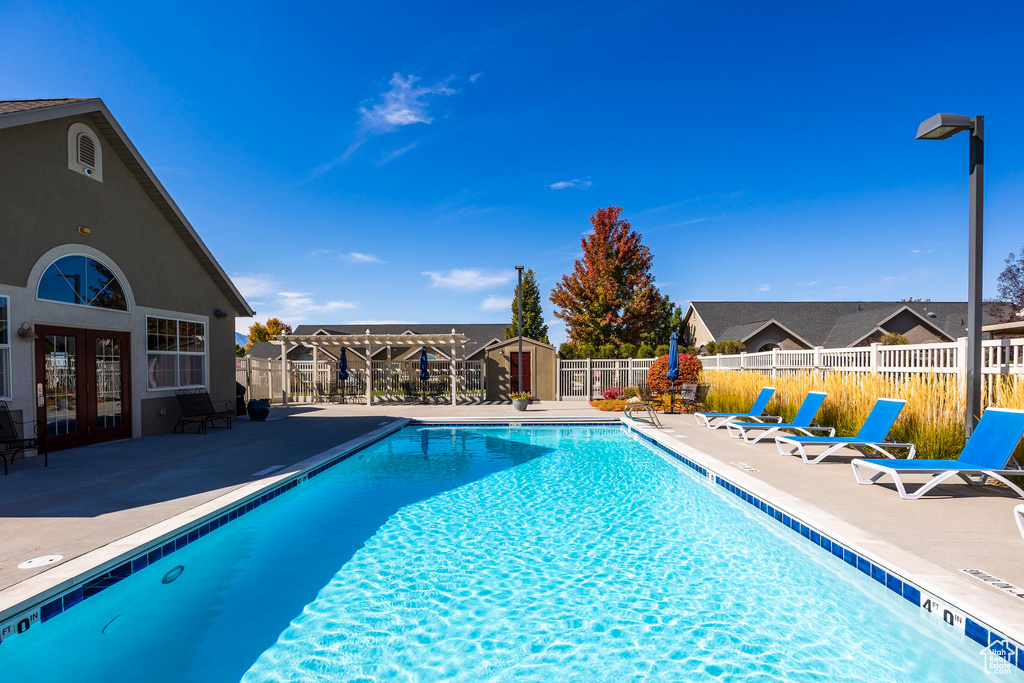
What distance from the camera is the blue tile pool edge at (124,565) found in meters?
3.05

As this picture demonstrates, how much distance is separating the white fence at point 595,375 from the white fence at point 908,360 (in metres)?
8.96

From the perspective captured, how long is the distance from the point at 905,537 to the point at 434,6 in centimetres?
1355

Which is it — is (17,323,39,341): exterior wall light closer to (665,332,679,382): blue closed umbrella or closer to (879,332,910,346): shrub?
(665,332,679,382): blue closed umbrella

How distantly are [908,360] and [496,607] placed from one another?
8186mm

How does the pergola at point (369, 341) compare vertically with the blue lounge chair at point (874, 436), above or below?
above

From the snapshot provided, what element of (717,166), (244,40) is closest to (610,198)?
(717,166)

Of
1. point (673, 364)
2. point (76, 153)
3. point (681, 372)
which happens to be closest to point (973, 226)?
point (673, 364)

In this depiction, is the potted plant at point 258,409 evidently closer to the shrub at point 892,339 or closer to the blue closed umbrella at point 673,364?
the blue closed umbrella at point 673,364

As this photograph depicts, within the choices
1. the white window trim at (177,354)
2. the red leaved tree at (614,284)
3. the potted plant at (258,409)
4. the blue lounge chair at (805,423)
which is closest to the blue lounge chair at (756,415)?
the blue lounge chair at (805,423)

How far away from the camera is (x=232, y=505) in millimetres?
5355

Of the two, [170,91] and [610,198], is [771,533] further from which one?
[610,198]

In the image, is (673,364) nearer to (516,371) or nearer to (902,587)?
(516,371)

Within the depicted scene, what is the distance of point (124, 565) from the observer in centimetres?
381

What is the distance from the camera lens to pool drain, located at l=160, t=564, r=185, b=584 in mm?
4168
